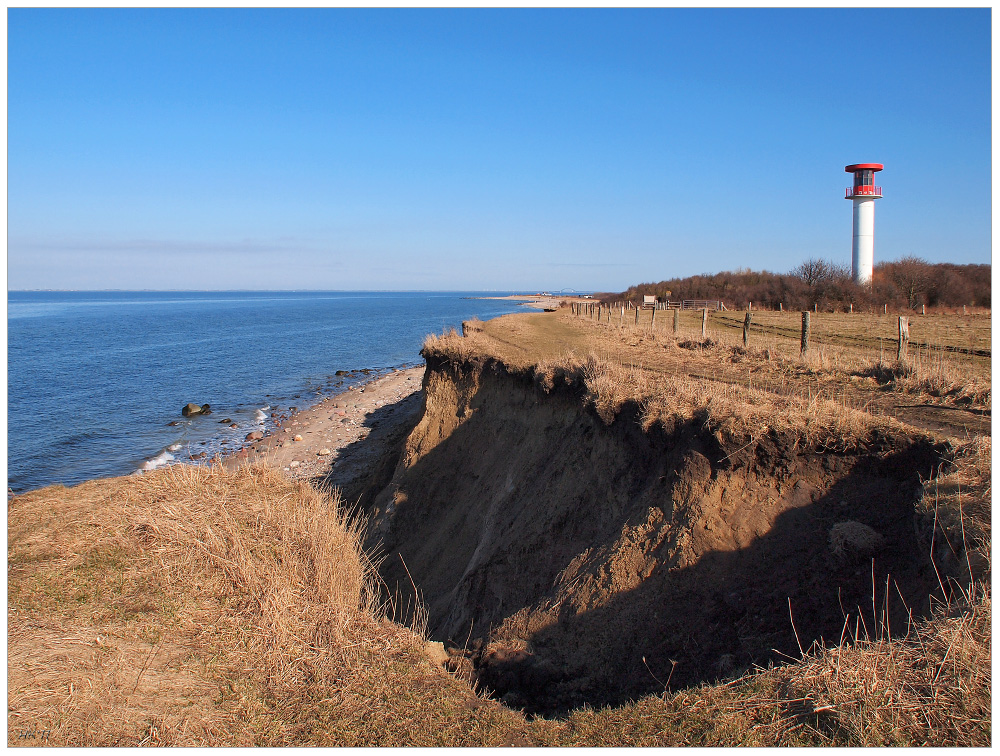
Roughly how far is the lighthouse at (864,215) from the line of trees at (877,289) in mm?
1171

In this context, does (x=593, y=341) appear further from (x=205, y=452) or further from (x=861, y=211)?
(x=861, y=211)

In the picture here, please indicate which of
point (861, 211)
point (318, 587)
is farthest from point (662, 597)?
point (861, 211)

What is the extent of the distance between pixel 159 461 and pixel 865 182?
56195mm

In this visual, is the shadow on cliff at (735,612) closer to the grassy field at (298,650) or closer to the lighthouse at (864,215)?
the grassy field at (298,650)

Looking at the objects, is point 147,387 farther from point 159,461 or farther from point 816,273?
point 816,273

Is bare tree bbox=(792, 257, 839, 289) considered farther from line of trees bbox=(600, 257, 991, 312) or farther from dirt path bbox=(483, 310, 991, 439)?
dirt path bbox=(483, 310, 991, 439)

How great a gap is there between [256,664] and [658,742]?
338 cm

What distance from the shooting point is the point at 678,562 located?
6949 mm

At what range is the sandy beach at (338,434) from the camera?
2189 cm

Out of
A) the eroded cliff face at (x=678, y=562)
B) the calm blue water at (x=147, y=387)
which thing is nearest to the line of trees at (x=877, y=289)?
the calm blue water at (x=147, y=387)

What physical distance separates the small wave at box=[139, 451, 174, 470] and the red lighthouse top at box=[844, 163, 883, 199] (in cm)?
5457

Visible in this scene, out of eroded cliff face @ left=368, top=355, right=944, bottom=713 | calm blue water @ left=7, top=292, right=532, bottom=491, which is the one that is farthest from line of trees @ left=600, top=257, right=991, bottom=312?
eroded cliff face @ left=368, top=355, right=944, bottom=713

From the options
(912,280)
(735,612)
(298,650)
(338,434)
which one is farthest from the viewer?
(912,280)

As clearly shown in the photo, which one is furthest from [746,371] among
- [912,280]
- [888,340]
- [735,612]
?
[912,280]
